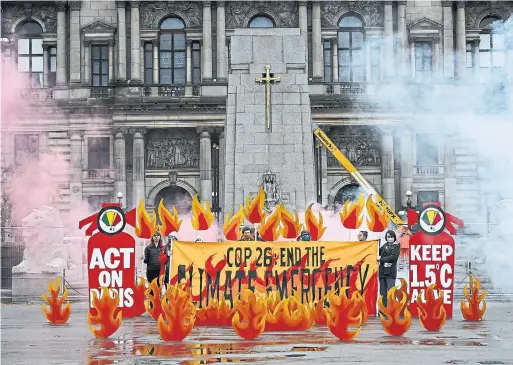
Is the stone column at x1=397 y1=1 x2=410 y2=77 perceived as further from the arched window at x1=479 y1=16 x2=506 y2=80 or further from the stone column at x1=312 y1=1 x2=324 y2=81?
the stone column at x1=312 y1=1 x2=324 y2=81

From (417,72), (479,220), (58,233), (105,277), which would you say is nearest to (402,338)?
(105,277)

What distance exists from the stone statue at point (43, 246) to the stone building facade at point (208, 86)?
90.8 feet

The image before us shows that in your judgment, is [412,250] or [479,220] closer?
[412,250]

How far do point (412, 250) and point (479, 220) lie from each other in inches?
1759

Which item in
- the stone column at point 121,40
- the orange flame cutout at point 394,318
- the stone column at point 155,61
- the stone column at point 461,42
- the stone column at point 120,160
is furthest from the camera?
the stone column at point 155,61

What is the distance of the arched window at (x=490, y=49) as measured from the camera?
70812 millimetres

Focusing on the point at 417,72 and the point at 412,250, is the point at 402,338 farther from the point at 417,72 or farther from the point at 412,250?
the point at 417,72

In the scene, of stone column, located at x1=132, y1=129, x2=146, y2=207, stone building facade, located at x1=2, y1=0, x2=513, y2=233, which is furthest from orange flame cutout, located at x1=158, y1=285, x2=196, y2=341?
stone column, located at x1=132, y1=129, x2=146, y2=207

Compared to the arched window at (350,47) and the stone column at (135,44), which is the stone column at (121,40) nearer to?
the stone column at (135,44)

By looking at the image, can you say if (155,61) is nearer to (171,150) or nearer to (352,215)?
(171,150)

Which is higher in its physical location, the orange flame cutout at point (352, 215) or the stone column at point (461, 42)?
the stone column at point (461, 42)

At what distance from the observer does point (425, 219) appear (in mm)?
22578

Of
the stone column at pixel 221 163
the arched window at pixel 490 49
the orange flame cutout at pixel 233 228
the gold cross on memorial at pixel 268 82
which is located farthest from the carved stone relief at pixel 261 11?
the orange flame cutout at pixel 233 228

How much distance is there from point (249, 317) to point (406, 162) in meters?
51.0
